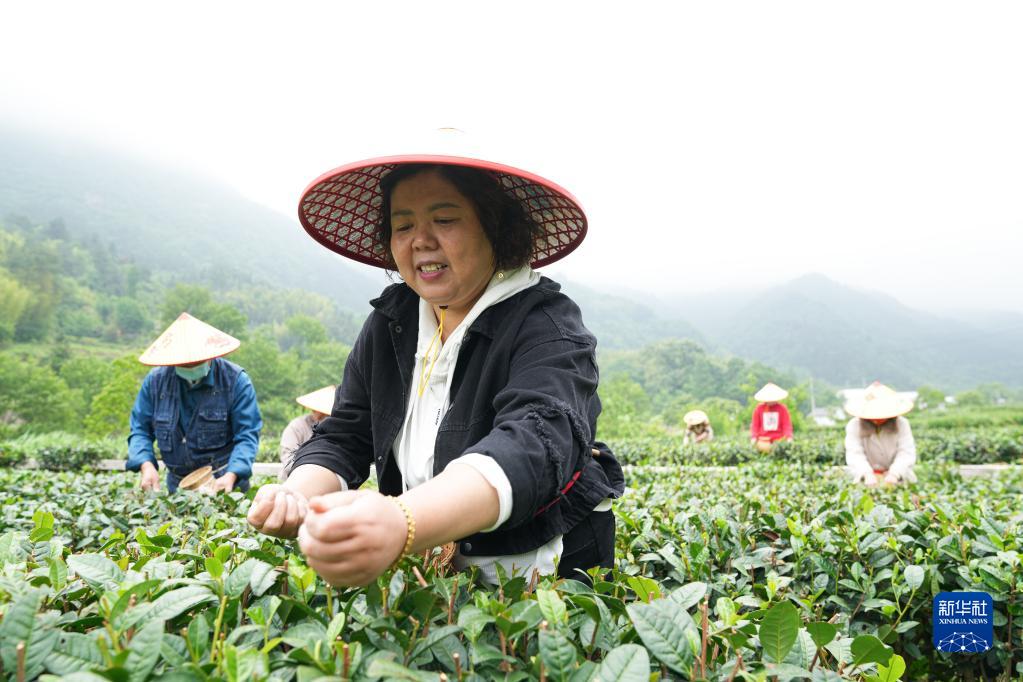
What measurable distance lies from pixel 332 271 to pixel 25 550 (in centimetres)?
13532

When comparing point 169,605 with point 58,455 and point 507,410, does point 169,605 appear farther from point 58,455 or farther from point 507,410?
point 58,455

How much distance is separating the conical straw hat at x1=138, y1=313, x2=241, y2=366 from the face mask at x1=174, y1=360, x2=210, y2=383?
11 cm

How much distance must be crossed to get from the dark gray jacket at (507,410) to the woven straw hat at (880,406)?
14.5 ft

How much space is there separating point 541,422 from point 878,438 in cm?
521

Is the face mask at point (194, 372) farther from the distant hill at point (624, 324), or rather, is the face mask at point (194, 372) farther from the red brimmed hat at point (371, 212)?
the distant hill at point (624, 324)

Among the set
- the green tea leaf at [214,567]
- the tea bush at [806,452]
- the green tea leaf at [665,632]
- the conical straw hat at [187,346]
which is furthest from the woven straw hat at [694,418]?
the green tea leaf at [214,567]

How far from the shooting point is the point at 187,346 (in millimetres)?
3697

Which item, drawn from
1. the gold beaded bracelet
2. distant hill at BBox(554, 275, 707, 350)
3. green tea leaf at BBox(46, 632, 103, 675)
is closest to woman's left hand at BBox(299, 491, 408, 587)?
the gold beaded bracelet

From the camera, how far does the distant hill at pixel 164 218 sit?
96.4 m

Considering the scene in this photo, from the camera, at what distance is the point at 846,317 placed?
595ft

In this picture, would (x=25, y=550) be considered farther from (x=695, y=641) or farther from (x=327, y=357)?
(x=327, y=357)

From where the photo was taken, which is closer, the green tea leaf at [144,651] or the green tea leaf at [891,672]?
the green tea leaf at [144,651]

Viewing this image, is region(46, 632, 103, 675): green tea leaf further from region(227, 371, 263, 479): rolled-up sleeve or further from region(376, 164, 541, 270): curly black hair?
region(227, 371, 263, 479): rolled-up sleeve

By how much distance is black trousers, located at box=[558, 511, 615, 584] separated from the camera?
4.53ft
